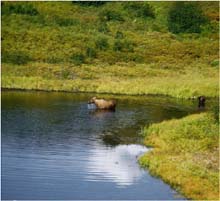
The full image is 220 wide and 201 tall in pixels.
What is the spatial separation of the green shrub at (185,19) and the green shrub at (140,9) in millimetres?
5356

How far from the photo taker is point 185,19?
4540 inches

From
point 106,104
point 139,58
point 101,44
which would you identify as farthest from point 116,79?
point 101,44

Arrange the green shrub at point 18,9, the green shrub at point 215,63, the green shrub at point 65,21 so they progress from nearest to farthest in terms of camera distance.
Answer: the green shrub at point 215,63 < the green shrub at point 65,21 < the green shrub at point 18,9

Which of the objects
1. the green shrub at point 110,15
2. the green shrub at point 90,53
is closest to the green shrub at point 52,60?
the green shrub at point 90,53

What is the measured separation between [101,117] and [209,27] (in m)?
74.4

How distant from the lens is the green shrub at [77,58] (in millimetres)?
80562

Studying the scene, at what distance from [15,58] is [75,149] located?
45.8 meters

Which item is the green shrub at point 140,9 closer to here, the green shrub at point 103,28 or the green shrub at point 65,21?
the green shrub at point 103,28

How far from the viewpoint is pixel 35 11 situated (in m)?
112

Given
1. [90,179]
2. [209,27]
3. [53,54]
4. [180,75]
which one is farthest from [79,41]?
[90,179]

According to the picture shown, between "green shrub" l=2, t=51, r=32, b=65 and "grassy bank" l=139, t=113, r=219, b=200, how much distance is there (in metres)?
38.4

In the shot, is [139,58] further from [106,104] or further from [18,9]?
[106,104]

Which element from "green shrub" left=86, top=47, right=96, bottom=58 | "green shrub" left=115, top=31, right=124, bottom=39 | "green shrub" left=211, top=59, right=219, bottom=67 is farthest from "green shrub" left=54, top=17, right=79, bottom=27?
"green shrub" left=211, top=59, right=219, bottom=67

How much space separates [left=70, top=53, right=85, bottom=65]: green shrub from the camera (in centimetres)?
8056
